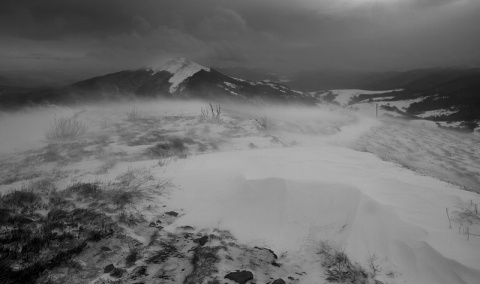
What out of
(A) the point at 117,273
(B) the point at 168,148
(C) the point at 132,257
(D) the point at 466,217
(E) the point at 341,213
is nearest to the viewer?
(A) the point at 117,273

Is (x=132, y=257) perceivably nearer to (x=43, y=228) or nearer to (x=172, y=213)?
(x=172, y=213)

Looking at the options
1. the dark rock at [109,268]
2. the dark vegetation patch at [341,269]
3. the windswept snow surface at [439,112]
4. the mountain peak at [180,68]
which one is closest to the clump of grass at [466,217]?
the dark vegetation patch at [341,269]

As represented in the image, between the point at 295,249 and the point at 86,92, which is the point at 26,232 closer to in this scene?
the point at 295,249

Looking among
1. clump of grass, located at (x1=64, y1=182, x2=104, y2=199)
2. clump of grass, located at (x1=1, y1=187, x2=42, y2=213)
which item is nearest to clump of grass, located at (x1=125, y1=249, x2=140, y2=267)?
clump of grass, located at (x1=64, y1=182, x2=104, y2=199)

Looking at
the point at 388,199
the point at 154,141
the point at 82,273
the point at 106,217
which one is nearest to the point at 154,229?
the point at 106,217

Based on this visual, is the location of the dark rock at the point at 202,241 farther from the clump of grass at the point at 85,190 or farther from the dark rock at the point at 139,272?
the clump of grass at the point at 85,190

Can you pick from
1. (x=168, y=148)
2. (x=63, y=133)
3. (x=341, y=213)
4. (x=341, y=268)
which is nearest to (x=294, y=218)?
(x=341, y=213)
